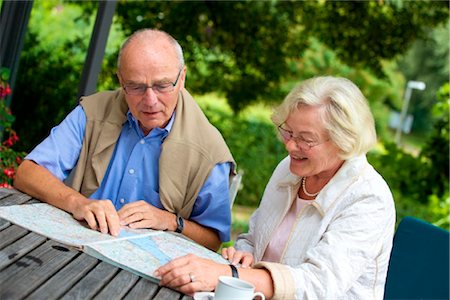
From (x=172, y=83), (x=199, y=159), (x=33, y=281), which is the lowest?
(x=33, y=281)

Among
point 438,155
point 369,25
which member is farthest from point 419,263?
point 369,25

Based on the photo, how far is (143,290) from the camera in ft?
6.40

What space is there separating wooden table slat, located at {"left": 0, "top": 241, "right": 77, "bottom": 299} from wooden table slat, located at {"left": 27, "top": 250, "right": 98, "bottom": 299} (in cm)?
2

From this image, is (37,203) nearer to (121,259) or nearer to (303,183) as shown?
(121,259)

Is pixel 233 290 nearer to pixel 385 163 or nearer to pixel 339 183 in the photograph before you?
pixel 339 183

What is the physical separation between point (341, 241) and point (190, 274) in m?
0.44

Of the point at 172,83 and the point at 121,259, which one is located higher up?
the point at 172,83

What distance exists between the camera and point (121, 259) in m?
2.10

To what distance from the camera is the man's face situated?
2594 mm

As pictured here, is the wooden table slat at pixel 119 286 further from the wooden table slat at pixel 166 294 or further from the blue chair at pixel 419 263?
the blue chair at pixel 419 263

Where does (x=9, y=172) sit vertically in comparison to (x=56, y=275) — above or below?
below

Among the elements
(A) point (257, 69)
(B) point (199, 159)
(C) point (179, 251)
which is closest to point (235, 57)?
(A) point (257, 69)

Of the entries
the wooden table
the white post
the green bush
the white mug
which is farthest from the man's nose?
the white post

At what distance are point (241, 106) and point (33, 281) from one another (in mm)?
6441
